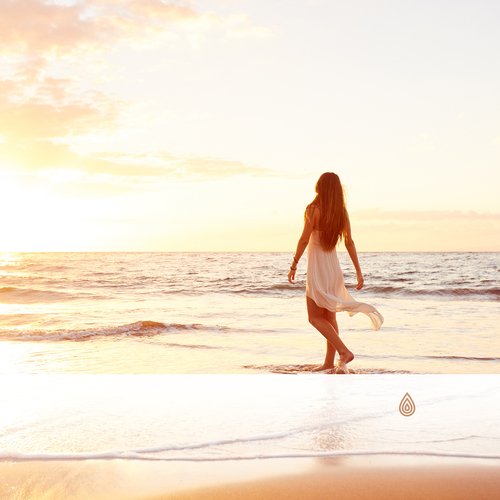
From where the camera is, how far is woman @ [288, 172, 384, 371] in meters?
6.69

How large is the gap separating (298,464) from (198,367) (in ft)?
16.5

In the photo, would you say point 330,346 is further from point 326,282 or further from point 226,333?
point 226,333

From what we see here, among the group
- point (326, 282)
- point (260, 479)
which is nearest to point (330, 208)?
point (326, 282)

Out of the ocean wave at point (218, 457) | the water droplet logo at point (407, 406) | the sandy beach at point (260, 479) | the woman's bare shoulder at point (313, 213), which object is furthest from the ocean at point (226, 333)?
the sandy beach at point (260, 479)

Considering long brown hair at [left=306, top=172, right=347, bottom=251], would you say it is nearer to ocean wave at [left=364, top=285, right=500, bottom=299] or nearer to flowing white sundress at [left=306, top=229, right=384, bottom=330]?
flowing white sundress at [left=306, top=229, right=384, bottom=330]

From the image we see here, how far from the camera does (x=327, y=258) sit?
6836mm

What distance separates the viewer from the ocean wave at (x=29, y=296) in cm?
2149

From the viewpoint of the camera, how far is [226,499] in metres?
2.61

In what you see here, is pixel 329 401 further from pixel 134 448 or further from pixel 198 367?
pixel 198 367

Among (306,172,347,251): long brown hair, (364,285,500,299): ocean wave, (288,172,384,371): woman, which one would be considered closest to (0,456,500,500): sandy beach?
(288,172,384,371): woman

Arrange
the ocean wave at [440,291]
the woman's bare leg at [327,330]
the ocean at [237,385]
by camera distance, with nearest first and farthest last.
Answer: the ocean at [237,385], the woman's bare leg at [327,330], the ocean wave at [440,291]

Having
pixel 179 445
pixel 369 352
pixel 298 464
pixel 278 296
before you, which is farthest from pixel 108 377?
pixel 278 296

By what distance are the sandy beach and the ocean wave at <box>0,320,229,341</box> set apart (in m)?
8.60

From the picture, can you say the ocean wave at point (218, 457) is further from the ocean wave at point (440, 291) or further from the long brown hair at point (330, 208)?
the ocean wave at point (440, 291)
